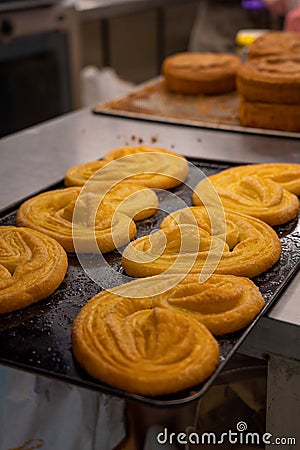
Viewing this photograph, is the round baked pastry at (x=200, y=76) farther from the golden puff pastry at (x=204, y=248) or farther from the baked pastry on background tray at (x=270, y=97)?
the golden puff pastry at (x=204, y=248)

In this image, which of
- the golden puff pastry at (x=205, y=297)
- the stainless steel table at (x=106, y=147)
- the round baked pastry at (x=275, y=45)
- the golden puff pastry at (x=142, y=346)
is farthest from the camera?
the round baked pastry at (x=275, y=45)

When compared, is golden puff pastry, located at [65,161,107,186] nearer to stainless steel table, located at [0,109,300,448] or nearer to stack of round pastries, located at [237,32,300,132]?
stainless steel table, located at [0,109,300,448]

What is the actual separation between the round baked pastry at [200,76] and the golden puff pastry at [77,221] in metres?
1.10

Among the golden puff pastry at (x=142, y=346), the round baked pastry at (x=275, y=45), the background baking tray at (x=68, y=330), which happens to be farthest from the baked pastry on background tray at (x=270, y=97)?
the golden puff pastry at (x=142, y=346)

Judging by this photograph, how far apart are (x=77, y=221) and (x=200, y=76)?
4.12 feet

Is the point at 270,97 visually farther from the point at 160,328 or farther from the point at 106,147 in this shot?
the point at 160,328

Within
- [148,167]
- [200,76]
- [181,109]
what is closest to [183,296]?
[148,167]

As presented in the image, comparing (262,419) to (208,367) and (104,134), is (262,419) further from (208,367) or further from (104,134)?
(104,134)

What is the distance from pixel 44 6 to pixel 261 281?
2.76 m

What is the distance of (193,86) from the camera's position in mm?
2541

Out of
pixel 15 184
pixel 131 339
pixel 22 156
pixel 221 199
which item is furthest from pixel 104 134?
pixel 131 339

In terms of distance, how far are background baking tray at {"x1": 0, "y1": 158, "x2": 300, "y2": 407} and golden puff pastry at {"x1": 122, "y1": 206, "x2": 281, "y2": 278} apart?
4 centimetres

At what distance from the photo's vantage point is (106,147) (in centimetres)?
210

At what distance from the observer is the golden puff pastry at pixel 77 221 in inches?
53.9
